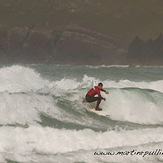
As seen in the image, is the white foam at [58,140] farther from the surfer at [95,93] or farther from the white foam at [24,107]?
the surfer at [95,93]

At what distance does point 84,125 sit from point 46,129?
382 centimetres

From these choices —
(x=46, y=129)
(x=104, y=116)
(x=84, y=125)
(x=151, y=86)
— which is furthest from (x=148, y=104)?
(x=151, y=86)

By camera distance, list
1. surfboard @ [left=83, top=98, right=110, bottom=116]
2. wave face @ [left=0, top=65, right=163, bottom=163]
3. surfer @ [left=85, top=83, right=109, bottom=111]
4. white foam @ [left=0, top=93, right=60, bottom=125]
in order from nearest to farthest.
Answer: wave face @ [left=0, top=65, right=163, bottom=163] < white foam @ [left=0, top=93, right=60, bottom=125] < surfer @ [left=85, top=83, right=109, bottom=111] < surfboard @ [left=83, top=98, right=110, bottom=116]

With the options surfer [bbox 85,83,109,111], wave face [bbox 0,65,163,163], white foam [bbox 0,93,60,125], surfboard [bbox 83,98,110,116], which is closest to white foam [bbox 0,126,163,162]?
wave face [bbox 0,65,163,163]

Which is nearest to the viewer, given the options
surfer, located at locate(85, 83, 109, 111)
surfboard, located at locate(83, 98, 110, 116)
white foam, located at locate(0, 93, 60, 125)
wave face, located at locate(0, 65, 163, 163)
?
wave face, located at locate(0, 65, 163, 163)

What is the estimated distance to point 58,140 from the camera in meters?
11.2

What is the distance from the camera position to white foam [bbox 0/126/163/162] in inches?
407

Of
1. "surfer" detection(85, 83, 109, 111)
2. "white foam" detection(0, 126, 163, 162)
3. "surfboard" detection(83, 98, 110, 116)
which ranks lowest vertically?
"white foam" detection(0, 126, 163, 162)

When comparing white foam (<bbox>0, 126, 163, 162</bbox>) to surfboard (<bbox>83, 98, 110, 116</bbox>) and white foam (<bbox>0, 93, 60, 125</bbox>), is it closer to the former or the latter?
white foam (<bbox>0, 93, 60, 125</bbox>)

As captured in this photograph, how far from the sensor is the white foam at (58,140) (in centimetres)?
1034

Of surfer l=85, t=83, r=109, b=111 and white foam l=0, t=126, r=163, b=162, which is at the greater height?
surfer l=85, t=83, r=109, b=111

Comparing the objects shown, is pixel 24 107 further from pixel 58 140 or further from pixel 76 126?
pixel 58 140

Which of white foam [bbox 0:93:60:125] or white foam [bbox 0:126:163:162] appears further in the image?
white foam [bbox 0:93:60:125]

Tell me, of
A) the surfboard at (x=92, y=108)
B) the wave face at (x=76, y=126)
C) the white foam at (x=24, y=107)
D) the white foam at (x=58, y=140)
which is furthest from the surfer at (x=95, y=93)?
the white foam at (x=58, y=140)
